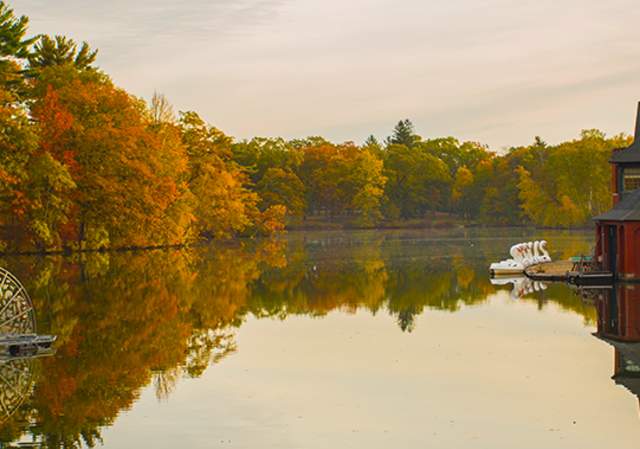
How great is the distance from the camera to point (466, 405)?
18656 mm

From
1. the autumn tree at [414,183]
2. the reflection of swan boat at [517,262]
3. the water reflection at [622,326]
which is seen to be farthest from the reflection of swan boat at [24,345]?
the autumn tree at [414,183]

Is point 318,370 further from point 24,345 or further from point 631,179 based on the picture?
point 631,179

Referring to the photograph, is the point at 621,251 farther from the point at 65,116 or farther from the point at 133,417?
the point at 65,116

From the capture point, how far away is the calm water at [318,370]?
666 inches

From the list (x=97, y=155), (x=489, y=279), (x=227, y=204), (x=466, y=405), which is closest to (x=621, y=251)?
(x=489, y=279)

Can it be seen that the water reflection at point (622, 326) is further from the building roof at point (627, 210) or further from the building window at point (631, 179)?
the building window at point (631, 179)

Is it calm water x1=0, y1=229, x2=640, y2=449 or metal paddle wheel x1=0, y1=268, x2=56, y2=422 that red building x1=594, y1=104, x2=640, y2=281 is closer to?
calm water x1=0, y1=229, x2=640, y2=449

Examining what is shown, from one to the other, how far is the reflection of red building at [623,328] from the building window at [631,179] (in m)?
6.76

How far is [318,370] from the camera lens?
75.1ft

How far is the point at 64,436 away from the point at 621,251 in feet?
99.1

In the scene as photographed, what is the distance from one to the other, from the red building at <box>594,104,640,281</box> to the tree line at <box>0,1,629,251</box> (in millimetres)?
31201

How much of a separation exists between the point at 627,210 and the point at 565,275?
4.66 metres

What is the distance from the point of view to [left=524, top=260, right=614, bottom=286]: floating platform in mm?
41812

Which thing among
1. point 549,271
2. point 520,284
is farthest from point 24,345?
point 549,271
